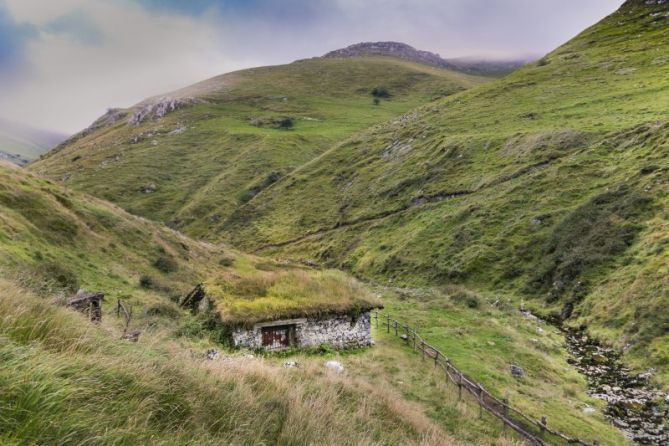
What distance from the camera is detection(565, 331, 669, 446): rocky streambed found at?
51.8 feet

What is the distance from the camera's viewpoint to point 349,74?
628ft

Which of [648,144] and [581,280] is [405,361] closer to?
[581,280]

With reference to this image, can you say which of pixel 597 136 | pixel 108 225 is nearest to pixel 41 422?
pixel 108 225

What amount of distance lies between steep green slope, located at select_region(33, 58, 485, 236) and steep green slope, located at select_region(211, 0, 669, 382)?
13.5 m

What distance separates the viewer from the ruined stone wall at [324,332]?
18.6m

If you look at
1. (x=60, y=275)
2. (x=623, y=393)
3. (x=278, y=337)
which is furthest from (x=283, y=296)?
(x=623, y=393)

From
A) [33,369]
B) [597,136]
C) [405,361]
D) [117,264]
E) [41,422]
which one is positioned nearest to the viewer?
[41,422]

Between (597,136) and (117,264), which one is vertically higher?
(597,136)

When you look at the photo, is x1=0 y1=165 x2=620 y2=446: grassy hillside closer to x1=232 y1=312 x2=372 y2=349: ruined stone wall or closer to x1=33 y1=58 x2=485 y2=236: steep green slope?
x1=232 y1=312 x2=372 y2=349: ruined stone wall

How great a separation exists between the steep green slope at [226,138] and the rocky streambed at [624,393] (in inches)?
2883

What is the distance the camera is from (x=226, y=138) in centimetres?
12175

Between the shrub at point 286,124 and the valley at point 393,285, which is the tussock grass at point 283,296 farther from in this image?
the shrub at point 286,124

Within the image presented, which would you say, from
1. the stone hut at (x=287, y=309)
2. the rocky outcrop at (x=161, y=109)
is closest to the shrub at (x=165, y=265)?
the stone hut at (x=287, y=309)

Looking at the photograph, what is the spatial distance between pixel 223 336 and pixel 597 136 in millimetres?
46746
